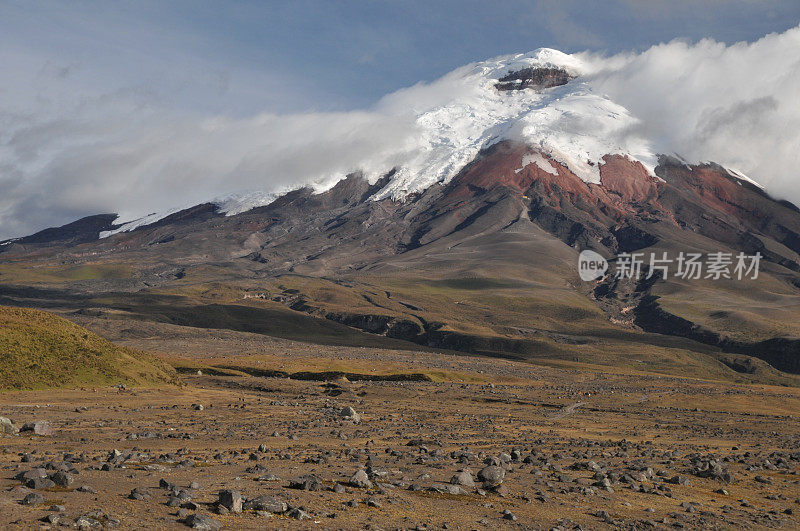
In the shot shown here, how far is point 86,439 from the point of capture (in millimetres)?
30375

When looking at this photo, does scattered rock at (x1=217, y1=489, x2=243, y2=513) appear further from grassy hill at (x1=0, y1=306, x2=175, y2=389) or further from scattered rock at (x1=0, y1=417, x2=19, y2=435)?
grassy hill at (x1=0, y1=306, x2=175, y2=389)

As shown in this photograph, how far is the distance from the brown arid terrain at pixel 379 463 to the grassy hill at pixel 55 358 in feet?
7.65

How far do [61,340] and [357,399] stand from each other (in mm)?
25794

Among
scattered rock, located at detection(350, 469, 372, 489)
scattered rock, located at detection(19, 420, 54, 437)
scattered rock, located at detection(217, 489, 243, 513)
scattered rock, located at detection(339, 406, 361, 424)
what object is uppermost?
scattered rock, located at detection(217, 489, 243, 513)

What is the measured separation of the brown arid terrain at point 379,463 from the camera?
18.4 metres

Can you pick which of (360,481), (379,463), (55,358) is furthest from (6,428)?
(55,358)

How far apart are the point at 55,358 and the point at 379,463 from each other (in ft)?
121

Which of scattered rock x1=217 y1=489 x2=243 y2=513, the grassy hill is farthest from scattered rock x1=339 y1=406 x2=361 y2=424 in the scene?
scattered rock x1=217 y1=489 x2=243 y2=513

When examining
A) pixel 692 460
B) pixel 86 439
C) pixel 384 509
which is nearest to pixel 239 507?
pixel 384 509

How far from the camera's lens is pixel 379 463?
90.6 feet

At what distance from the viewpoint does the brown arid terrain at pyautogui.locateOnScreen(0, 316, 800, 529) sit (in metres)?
18.4

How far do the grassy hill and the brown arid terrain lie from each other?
7.65ft

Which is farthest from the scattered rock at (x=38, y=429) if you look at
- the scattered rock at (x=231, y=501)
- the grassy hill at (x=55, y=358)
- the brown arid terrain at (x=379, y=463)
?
the grassy hill at (x=55, y=358)

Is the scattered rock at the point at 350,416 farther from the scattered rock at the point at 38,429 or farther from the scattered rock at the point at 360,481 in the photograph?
the scattered rock at the point at 360,481
